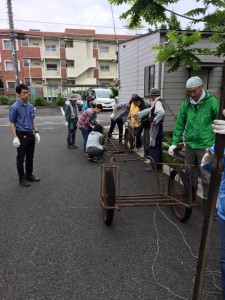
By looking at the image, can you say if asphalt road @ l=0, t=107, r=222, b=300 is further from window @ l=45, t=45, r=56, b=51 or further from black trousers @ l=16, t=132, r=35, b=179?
window @ l=45, t=45, r=56, b=51

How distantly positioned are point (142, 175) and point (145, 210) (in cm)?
179

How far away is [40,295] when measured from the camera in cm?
236

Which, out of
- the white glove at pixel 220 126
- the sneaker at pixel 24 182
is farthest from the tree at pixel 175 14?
the sneaker at pixel 24 182

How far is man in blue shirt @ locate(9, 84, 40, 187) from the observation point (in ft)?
16.0

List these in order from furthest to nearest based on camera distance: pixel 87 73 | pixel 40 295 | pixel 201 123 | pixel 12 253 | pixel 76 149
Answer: pixel 87 73 → pixel 76 149 → pixel 201 123 → pixel 12 253 → pixel 40 295

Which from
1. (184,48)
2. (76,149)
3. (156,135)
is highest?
(184,48)

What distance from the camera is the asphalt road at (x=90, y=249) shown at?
244 centimetres

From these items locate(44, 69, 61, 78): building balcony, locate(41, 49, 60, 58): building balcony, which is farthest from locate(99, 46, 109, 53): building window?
locate(44, 69, 61, 78): building balcony

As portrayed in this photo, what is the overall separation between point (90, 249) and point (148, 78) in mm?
8108

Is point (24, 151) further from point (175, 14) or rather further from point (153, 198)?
point (175, 14)

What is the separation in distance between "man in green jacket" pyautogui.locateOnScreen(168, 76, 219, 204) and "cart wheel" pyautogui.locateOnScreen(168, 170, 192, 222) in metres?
0.23

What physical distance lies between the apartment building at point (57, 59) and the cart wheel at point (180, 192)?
112 ft

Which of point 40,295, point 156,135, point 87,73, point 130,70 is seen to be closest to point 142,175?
point 156,135

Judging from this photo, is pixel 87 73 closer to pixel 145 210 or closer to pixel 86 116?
pixel 86 116
